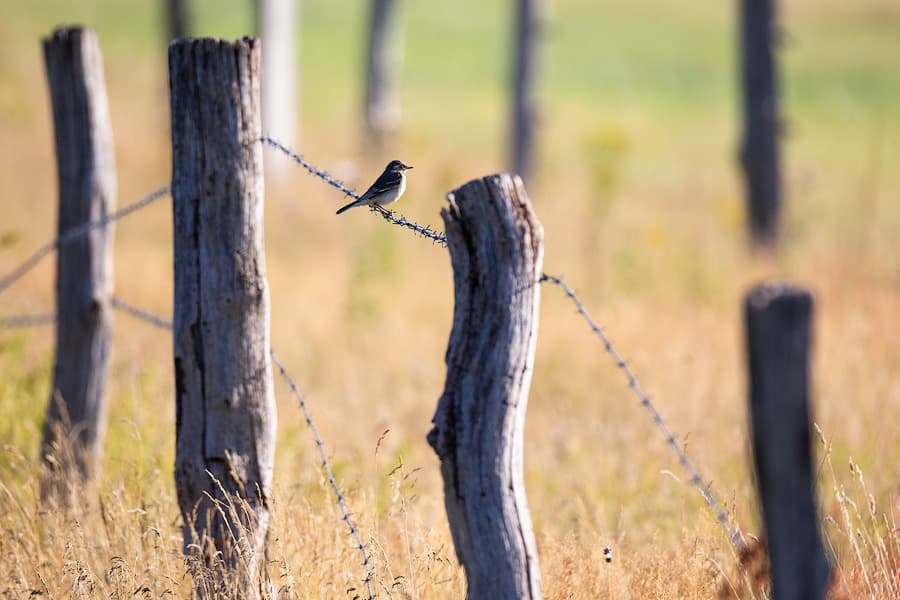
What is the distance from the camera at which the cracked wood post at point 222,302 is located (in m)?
3.12

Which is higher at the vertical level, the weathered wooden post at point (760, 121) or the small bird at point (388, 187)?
the weathered wooden post at point (760, 121)

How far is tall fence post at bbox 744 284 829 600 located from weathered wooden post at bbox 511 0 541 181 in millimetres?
10625

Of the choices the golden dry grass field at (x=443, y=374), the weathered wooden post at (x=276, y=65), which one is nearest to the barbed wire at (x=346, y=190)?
the golden dry grass field at (x=443, y=374)

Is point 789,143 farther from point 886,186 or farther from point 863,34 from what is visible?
point 863,34

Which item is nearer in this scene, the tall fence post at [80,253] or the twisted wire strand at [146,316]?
the twisted wire strand at [146,316]

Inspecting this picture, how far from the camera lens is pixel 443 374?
664 centimetres

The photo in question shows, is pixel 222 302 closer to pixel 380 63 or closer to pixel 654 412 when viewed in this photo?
pixel 654 412

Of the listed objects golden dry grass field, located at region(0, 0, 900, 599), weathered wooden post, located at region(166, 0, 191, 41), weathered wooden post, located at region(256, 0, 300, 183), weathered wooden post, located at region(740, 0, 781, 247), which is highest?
weathered wooden post, located at region(166, 0, 191, 41)

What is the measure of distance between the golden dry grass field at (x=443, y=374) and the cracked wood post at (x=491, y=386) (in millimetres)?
591

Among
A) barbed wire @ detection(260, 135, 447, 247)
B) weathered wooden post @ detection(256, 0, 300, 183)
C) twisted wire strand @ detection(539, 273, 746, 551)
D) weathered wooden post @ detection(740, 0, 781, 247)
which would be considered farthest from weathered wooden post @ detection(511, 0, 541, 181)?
twisted wire strand @ detection(539, 273, 746, 551)

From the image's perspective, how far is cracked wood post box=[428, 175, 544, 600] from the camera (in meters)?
2.34

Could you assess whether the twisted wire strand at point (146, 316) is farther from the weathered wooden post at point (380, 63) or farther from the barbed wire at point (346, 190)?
the weathered wooden post at point (380, 63)

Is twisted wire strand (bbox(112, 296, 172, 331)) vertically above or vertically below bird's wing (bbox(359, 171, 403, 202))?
below

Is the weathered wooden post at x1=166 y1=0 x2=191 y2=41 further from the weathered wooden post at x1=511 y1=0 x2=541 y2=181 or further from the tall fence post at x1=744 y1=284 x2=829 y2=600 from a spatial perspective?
the tall fence post at x1=744 y1=284 x2=829 y2=600
